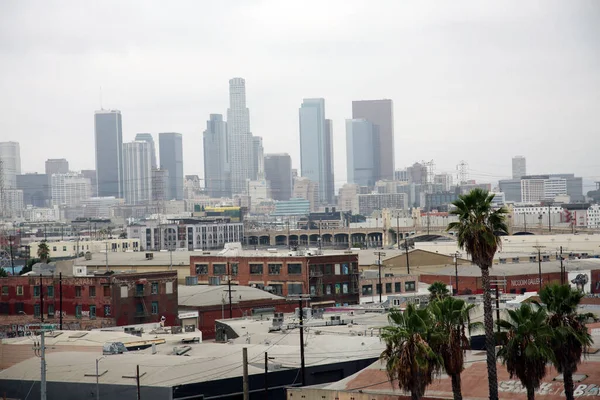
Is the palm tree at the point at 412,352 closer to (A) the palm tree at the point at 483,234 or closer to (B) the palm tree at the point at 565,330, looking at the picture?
(A) the palm tree at the point at 483,234

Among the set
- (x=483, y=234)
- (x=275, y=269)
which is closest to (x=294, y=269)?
(x=275, y=269)

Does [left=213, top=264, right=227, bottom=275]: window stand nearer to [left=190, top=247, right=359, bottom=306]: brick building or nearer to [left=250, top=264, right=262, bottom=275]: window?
[left=190, top=247, right=359, bottom=306]: brick building

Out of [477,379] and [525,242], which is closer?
[477,379]

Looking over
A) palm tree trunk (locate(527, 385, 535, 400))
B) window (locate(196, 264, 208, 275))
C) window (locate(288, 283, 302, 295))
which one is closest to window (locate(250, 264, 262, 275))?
window (locate(288, 283, 302, 295))

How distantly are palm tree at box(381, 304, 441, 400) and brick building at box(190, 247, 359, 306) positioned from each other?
45036mm

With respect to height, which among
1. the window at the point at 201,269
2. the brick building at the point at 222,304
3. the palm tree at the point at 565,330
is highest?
the palm tree at the point at 565,330

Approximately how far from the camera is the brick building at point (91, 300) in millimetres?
63250

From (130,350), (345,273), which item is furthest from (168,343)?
(345,273)

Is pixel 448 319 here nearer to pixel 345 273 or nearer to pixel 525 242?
pixel 345 273

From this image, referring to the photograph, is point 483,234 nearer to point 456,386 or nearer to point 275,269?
point 456,386

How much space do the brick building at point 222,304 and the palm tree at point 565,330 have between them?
1232 inches

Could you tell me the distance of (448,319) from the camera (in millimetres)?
31016

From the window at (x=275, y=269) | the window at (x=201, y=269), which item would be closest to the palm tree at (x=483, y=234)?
the window at (x=275, y=269)

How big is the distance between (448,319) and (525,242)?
111 metres
